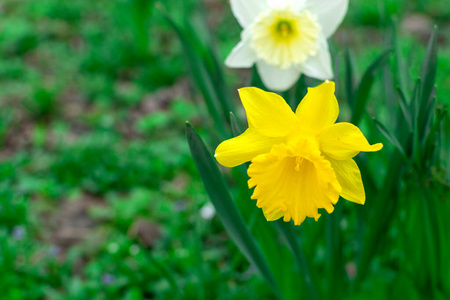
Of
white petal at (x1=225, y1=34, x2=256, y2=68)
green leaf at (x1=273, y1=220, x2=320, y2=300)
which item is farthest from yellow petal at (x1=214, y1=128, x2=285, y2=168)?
white petal at (x1=225, y1=34, x2=256, y2=68)

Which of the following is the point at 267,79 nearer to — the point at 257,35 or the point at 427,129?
the point at 257,35

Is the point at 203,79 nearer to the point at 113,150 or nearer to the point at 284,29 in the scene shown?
the point at 284,29

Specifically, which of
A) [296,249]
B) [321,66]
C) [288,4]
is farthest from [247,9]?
[296,249]

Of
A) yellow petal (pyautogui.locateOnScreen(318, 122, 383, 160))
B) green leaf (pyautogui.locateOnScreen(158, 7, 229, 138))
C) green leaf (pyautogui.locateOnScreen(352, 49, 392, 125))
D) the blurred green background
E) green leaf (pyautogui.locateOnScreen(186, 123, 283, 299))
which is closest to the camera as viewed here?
yellow petal (pyautogui.locateOnScreen(318, 122, 383, 160))

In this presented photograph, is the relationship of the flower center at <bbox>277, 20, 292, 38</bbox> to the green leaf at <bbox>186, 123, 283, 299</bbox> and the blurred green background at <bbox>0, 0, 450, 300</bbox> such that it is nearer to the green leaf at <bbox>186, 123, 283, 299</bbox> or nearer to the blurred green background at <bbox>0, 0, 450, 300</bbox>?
the blurred green background at <bbox>0, 0, 450, 300</bbox>

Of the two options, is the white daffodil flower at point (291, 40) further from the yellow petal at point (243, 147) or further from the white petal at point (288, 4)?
the yellow petal at point (243, 147)

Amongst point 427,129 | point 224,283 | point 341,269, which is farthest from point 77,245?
point 427,129

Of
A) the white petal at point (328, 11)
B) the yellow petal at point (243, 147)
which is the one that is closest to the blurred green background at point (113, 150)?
the white petal at point (328, 11)
